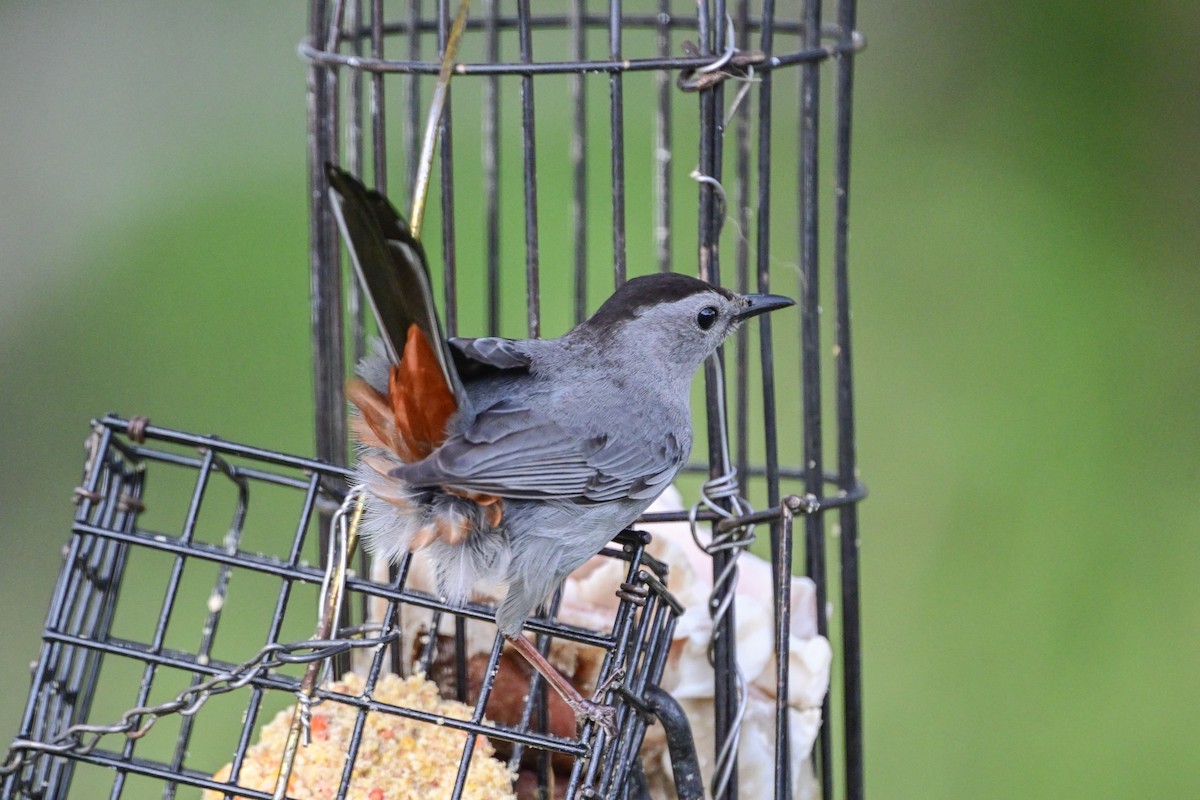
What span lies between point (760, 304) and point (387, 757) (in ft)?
3.13

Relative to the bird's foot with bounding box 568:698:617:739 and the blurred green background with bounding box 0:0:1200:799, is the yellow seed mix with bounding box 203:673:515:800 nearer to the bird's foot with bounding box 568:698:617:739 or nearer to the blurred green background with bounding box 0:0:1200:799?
the bird's foot with bounding box 568:698:617:739

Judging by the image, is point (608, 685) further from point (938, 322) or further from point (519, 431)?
point (938, 322)

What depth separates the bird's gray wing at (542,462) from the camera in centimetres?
187

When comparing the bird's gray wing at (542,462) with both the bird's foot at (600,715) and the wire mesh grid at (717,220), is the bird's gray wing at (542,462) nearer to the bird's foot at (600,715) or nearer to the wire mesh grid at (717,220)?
the wire mesh grid at (717,220)

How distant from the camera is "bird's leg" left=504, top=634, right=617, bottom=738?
1.90 m

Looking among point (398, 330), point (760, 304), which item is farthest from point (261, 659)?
point (760, 304)

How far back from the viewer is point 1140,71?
3.92m

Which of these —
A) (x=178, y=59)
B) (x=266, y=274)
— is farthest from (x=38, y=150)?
(x=266, y=274)

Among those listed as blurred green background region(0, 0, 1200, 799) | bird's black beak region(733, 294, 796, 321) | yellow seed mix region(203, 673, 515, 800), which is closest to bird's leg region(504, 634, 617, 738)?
yellow seed mix region(203, 673, 515, 800)

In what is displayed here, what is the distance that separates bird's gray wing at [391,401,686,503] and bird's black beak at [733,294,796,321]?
0.87ft

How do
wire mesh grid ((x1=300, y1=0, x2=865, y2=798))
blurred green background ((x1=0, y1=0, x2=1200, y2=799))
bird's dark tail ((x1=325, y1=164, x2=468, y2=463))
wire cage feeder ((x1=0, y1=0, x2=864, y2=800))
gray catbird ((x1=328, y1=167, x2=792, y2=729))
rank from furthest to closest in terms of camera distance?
blurred green background ((x1=0, y1=0, x2=1200, y2=799)), wire mesh grid ((x1=300, y1=0, x2=865, y2=798)), wire cage feeder ((x1=0, y1=0, x2=864, y2=800)), gray catbird ((x1=328, y1=167, x2=792, y2=729)), bird's dark tail ((x1=325, y1=164, x2=468, y2=463))

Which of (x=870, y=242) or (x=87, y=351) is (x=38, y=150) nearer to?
(x=87, y=351)

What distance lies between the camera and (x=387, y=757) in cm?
204

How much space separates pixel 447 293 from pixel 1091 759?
102 inches
